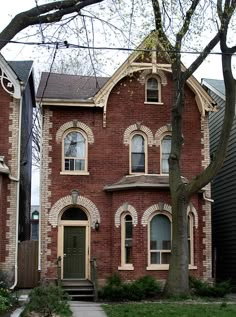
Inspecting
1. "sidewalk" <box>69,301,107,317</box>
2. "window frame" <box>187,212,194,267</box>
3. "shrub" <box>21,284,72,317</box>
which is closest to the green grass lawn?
"sidewalk" <box>69,301,107,317</box>

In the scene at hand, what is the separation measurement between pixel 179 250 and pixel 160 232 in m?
2.33

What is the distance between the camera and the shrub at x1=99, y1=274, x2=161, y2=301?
1948 cm

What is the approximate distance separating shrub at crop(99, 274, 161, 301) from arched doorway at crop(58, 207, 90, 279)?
7.73ft

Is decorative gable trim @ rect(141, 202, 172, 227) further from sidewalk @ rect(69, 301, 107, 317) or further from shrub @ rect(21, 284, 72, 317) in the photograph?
shrub @ rect(21, 284, 72, 317)

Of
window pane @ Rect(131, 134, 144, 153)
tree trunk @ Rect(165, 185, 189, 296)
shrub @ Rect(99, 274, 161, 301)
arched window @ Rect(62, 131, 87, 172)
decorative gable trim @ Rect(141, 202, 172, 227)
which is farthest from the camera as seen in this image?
window pane @ Rect(131, 134, 144, 153)

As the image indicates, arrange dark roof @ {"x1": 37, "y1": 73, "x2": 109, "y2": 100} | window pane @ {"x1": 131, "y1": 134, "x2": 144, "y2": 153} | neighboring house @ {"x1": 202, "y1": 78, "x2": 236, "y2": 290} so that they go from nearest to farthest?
dark roof @ {"x1": 37, "y1": 73, "x2": 109, "y2": 100}
window pane @ {"x1": 131, "y1": 134, "x2": 144, "y2": 153}
neighboring house @ {"x1": 202, "y1": 78, "x2": 236, "y2": 290}

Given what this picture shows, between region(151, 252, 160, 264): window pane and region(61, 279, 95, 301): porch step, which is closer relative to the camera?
region(61, 279, 95, 301): porch step

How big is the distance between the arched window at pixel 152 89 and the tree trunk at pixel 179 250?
16.7ft

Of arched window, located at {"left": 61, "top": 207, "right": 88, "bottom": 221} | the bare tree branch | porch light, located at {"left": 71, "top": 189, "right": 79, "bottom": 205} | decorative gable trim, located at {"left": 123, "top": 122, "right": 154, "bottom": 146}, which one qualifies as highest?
the bare tree branch

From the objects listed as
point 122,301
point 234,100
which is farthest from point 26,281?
point 234,100

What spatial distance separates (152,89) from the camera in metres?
24.0

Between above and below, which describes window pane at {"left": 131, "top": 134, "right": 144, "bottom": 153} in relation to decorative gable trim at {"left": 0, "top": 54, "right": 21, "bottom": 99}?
below

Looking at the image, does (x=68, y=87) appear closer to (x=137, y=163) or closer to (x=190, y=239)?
(x=137, y=163)

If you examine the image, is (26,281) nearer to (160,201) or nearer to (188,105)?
(160,201)
